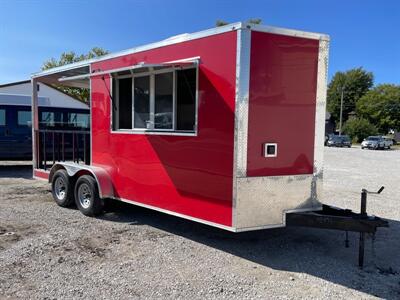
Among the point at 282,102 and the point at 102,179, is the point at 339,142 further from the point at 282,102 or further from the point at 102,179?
the point at 282,102

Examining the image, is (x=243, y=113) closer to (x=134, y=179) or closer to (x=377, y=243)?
(x=134, y=179)

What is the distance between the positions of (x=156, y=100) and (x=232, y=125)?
1.52 metres

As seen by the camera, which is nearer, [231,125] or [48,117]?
[231,125]

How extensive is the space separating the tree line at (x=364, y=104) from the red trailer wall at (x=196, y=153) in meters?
54.6

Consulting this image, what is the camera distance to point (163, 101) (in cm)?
536

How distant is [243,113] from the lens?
434cm

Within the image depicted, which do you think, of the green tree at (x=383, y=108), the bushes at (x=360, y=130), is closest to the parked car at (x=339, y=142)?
the bushes at (x=360, y=130)

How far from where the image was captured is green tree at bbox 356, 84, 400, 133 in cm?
6500

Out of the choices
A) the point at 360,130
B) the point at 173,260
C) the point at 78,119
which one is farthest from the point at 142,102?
the point at 360,130

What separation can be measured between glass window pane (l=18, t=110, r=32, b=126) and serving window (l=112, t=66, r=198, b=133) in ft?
25.4

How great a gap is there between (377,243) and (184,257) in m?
2.85

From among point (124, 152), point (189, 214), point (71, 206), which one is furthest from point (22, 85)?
point (189, 214)

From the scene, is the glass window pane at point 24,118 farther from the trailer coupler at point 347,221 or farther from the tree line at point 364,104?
the tree line at point 364,104

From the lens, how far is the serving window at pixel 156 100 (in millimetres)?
5043
